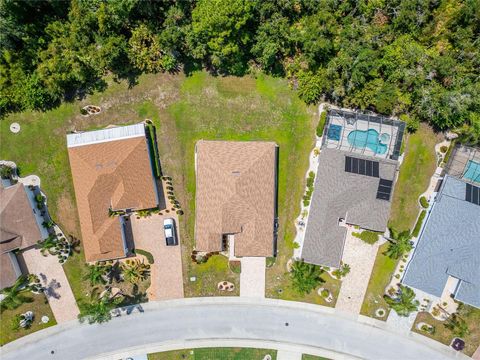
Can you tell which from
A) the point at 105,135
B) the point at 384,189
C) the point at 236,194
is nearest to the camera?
the point at 236,194

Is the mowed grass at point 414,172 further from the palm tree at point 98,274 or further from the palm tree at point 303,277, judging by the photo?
the palm tree at point 98,274

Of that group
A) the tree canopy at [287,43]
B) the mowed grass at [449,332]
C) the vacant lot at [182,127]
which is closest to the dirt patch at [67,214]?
the vacant lot at [182,127]

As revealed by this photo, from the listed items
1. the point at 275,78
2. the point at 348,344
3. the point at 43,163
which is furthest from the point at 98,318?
the point at 275,78

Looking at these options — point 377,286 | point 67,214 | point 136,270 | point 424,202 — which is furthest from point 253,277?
point 67,214

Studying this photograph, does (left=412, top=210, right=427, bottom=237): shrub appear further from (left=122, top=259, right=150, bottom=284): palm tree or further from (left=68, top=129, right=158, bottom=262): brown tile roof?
(left=122, top=259, right=150, bottom=284): palm tree

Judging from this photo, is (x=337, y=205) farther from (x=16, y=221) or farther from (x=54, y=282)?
(x=16, y=221)

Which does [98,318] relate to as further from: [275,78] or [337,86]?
[337,86]

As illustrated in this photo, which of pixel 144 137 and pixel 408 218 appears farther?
pixel 408 218
